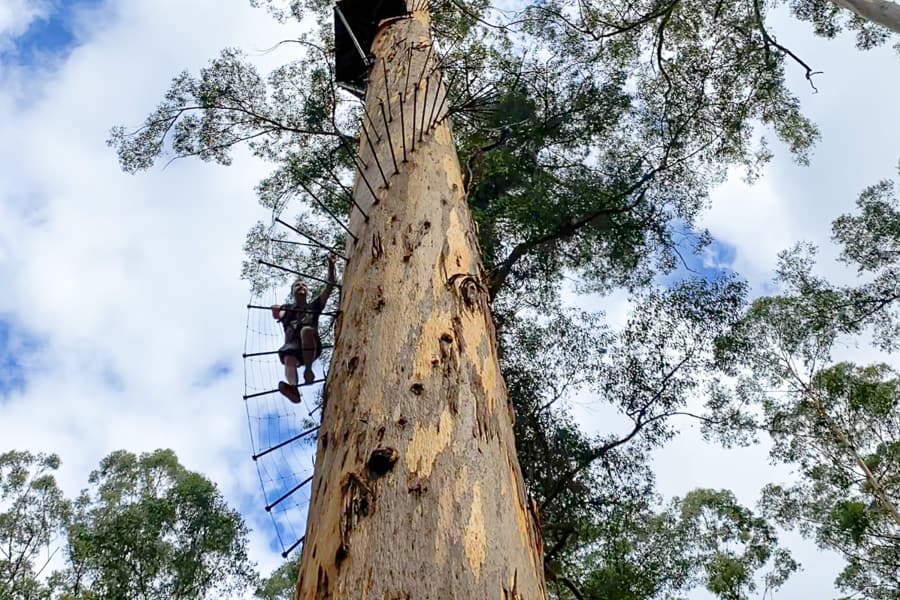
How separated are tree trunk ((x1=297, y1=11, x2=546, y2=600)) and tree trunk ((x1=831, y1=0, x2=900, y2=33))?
515 cm

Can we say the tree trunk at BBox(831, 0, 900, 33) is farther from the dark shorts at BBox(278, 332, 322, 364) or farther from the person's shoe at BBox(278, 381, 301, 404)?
the person's shoe at BBox(278, 381, 301, 404)

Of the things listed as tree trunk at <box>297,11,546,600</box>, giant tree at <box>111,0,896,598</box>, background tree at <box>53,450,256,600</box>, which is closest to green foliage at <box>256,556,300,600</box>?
background tree at <box>53,450,256,600</box>

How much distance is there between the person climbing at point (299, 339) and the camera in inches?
168

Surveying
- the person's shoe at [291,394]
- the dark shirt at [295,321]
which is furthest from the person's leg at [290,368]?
the person's shoe at [291,394]

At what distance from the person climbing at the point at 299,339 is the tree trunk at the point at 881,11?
5.10 metres

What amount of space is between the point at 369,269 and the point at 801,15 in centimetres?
980

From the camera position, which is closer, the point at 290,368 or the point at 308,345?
the point at 308,345

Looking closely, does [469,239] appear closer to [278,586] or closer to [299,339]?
[299,339]

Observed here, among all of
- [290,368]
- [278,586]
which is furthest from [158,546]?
[290,368]

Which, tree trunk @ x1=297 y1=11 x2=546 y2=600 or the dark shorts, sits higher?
the dark shorts

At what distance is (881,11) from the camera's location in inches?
219

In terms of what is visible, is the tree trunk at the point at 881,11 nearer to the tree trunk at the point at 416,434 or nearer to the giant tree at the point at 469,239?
the giant tree at the point at 469,239

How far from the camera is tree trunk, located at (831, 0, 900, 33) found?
5.51 m

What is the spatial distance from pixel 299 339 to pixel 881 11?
5.62 m
